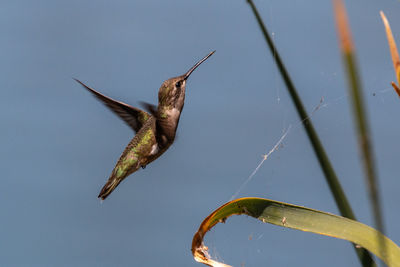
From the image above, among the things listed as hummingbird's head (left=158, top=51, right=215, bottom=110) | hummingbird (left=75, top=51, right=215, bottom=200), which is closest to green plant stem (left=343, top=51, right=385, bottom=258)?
hummingbird (left=75, top=51, right=215, bottom=200)

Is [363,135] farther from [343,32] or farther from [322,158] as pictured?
[322,158]

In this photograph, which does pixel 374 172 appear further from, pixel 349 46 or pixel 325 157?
pixel 325 157

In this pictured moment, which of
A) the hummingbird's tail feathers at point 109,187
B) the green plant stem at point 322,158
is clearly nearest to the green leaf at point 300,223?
the green plant stem at point 322,158

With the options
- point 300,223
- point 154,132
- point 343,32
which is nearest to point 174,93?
point 154,132

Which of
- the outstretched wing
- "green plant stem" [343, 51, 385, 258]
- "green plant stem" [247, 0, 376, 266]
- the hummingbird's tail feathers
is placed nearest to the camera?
"green plant stem" [343, 51, 385, 258]

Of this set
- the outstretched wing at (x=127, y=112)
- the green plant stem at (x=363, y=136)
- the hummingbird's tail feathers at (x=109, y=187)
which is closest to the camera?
the green plant stem at (x=363, y=136)

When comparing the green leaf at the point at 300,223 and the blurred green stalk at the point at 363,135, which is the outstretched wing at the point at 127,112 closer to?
the green leaf at the point at 300,223

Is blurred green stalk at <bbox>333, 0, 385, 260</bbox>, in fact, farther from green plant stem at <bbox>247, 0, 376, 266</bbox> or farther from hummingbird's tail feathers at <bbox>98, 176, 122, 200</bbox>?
hummingbird's tail feathers at <bbox>98, 176, 122, 200</bbox>
